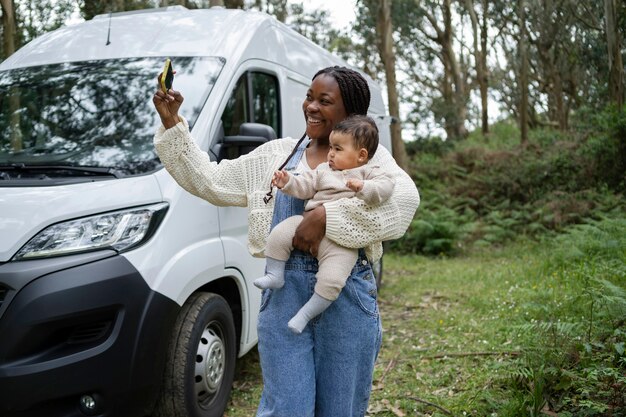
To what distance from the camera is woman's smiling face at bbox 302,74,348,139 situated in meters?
2.57

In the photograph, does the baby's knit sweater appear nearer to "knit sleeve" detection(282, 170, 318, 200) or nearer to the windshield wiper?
"knit sleeve" detection(282, 170, 318, 200)

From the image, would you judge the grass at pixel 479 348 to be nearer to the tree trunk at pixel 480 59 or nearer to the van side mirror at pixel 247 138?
the van side mirror at pixel 247 138

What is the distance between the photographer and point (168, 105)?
261 cm

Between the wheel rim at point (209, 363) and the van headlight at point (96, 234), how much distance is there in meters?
0.83

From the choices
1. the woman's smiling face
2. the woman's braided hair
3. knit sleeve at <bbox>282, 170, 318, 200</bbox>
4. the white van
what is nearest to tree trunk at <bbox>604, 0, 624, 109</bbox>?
the white van

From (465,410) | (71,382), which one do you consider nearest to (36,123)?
(71,382)

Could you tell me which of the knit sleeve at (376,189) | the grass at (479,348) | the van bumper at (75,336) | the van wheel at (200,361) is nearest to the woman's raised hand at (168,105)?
the knit sleeve at (376,189)

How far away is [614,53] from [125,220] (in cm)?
1058

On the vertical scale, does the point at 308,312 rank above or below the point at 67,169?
below

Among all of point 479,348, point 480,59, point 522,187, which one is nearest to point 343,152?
point 479,348

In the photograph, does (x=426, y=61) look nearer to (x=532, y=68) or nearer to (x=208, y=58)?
(x=532, y=68)

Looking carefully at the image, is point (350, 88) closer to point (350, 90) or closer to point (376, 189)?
point (350, 90)

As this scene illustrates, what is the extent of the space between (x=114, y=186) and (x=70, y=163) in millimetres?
525

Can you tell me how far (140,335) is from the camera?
129 inches
